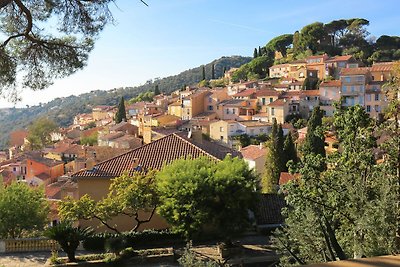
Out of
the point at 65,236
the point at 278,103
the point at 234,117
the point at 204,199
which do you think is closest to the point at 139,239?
the point at 204,199

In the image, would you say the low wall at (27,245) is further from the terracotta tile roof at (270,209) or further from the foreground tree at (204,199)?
the terracotta tile roof at (270,209)

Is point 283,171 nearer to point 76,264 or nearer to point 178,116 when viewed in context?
point 76,264

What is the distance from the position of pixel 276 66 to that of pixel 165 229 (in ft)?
238

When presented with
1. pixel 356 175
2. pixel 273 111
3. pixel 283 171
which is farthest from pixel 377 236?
pixel 273 111

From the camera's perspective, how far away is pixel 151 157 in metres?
19.1

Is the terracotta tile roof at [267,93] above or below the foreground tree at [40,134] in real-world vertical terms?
above

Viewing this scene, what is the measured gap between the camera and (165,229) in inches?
645

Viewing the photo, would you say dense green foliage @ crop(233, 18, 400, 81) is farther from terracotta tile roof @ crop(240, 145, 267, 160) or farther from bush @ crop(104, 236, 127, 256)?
bush @ crop(104, 236, 127, 256)

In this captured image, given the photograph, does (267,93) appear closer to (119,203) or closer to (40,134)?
(40,134)

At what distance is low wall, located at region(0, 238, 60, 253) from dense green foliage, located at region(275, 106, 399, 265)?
9.41 metres

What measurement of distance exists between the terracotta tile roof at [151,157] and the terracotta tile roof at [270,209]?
8.34 feet

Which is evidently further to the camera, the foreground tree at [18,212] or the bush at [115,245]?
the foreground tree at [18,212]

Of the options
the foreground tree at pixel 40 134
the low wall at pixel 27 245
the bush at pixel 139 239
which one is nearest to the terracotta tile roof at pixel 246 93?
the foreground tree at pixel 40 134

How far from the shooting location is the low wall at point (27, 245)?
14.5 metres
